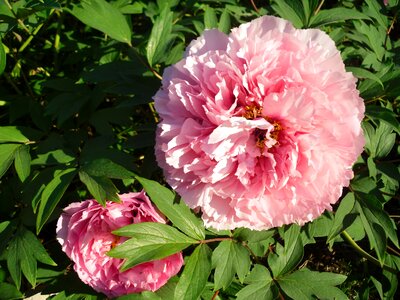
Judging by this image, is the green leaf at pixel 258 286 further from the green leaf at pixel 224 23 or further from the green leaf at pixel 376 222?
the green leaf at pixel 224 23

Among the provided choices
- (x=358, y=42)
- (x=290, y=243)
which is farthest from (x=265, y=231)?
(x=358, y=42)

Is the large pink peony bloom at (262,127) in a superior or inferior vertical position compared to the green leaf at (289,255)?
superior

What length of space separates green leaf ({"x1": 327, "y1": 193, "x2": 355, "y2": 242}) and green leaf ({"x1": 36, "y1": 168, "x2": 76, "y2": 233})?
73cm

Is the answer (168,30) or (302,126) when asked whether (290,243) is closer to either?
(302,126)

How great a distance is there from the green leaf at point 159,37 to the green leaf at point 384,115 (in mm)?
645

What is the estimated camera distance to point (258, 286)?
1.23 m

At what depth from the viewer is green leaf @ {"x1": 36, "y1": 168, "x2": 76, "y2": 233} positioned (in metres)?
1.14

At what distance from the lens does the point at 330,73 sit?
104 cm

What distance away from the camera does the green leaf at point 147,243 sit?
1.03 metres

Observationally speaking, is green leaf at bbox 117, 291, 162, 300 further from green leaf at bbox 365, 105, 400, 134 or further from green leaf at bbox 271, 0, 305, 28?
green leaf at bbox 271, 0, 305, 28

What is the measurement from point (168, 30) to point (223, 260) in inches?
28.6

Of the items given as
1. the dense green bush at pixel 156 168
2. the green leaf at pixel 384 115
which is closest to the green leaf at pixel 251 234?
the dense green bush at pixel 156 168

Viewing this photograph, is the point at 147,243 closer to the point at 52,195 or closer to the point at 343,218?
the point at 52,195

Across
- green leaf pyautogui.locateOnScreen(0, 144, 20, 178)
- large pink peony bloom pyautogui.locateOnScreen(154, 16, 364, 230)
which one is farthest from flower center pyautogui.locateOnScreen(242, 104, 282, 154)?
green leaf pyautogui.locateOnScreen(0, 144, 20, 178)
